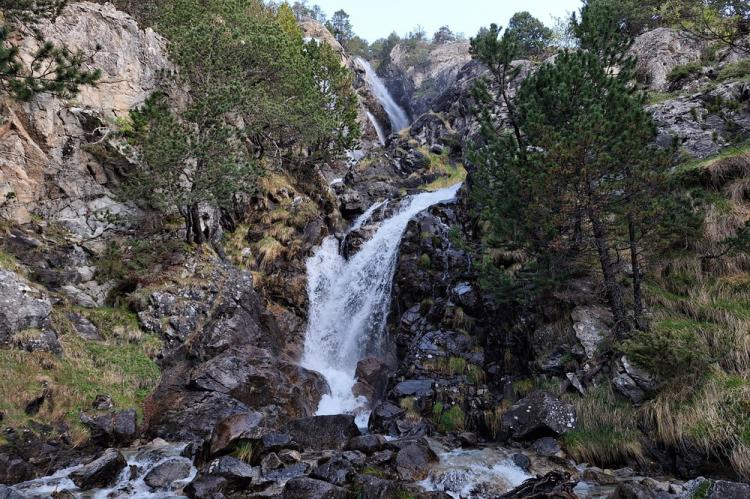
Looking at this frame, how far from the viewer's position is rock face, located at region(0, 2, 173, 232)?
15469 mm

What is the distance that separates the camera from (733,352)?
348 inches

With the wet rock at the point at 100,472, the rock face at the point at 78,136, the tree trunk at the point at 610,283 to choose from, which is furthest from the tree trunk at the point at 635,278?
the rock face at the point at 78,136

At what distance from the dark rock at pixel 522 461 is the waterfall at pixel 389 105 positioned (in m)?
48.8

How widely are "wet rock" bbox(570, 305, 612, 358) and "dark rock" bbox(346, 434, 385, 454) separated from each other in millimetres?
5994

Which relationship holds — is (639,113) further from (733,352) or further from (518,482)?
(518,482)

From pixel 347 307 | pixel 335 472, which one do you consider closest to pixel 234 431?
pixel 335 472

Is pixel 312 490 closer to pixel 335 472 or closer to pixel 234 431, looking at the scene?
pixel 335 472

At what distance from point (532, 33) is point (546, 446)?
5104 cm

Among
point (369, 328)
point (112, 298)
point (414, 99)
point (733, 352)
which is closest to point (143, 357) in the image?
point (112, 298)

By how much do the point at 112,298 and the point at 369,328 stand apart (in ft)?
34.1

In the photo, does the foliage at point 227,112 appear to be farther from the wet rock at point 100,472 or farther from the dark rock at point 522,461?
the dark rock at point 522,461

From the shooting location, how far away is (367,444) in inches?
416

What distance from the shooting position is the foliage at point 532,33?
149 feet

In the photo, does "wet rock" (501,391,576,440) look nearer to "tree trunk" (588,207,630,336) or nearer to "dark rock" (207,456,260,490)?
"tree trunk" (588,207,630,336)
